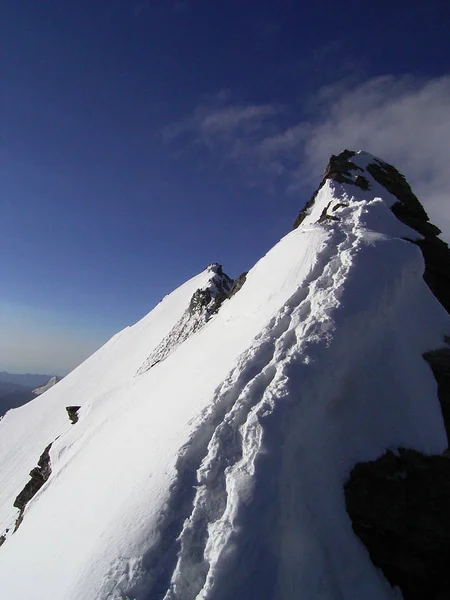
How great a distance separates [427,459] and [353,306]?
15.4ft

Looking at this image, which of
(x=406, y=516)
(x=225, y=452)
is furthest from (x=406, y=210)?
(x=225, y=452)

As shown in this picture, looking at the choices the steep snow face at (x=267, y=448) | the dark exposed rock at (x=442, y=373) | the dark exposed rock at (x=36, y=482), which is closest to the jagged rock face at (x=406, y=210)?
the steep snow face at (x=267, y=448)

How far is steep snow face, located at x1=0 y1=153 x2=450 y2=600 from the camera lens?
22.9 ft

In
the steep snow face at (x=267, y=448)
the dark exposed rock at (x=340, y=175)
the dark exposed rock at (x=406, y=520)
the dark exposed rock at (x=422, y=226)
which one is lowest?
the dark exposed rock at (x=406, y=520)

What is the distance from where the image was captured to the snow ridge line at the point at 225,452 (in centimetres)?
675

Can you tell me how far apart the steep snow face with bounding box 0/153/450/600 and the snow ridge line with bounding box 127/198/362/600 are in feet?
0.11

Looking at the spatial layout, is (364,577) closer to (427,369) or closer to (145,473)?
(145,473)

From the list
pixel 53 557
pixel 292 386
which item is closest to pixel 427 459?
pixel 292 386

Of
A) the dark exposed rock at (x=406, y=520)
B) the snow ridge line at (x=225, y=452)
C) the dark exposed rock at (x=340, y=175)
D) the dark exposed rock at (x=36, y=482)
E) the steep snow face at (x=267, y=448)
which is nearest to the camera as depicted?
the snow ridge line at (x=225, y=452)

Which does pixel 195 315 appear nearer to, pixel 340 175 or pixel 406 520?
pixel 340 175

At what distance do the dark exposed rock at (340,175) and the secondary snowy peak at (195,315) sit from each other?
1094 centimetres

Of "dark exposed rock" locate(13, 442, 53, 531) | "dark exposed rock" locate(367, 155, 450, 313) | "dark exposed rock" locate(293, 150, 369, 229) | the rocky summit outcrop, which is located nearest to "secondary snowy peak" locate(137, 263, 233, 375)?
"dark exposed rock" locate(293, 150, 369, 229)

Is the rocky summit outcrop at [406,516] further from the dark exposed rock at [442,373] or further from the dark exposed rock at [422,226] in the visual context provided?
the dark exposed rock at [422,226]

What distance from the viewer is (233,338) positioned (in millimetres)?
13969
